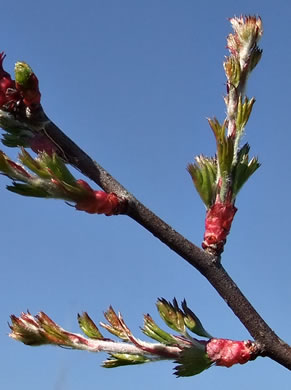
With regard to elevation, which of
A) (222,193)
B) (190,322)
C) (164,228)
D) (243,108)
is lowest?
(190,322)

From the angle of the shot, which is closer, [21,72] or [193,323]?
[21,72]

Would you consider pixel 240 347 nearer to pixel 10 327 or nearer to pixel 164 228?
pixel 164 228

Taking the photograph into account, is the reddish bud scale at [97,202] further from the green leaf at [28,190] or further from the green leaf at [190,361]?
the green leaf at [190,361]

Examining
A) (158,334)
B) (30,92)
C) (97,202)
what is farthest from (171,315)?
(30,92)

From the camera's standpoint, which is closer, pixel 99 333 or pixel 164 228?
pixel 164 228

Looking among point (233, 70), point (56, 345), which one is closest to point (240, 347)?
point (56, 345)

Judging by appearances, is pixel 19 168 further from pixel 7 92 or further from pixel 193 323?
pixel 193 323

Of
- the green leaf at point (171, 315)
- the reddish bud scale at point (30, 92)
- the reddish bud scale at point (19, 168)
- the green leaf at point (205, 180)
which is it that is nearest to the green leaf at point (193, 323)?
the green leaf at point (171, 315)
